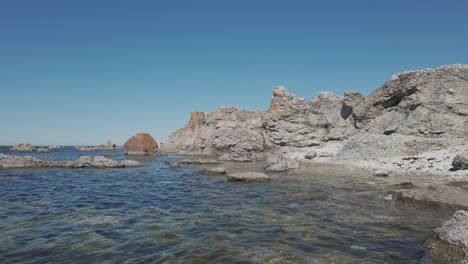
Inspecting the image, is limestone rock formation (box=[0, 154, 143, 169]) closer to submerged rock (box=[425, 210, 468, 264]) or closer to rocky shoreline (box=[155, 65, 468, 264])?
rocky shoreline (box=[155, 65, 468, 264])

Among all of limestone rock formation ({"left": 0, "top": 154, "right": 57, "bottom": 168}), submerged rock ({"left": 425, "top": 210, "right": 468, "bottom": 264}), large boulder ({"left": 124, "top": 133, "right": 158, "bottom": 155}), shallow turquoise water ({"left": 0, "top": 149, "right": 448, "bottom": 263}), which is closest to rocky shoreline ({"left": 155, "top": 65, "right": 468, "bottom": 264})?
submerged rock ({"left": 425, "top": 210, "right": 468, "bottom": 264})

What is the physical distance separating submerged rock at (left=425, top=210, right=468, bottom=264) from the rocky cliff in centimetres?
2048

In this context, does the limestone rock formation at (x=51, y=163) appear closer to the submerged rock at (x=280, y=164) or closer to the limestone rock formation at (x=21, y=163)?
the limestone rock formation at (x=21, y=163)

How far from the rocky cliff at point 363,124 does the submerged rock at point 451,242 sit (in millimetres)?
20476

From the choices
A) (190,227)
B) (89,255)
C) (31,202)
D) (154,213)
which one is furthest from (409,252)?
(31,202)

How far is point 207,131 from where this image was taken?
62031mm

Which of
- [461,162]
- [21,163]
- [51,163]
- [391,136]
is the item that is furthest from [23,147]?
[461,162]

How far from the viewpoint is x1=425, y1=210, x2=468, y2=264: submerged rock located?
18.1ft

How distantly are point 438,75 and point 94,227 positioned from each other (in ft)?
111

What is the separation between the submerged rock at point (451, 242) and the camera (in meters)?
5.51

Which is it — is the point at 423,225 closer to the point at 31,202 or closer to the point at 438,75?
the point at 31,202

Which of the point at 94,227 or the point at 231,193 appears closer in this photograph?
the point at 94,227

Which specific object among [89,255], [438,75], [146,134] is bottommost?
[89,255]

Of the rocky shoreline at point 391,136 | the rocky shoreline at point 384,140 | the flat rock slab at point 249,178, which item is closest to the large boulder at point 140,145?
the rocky shoreline at point 391,136
